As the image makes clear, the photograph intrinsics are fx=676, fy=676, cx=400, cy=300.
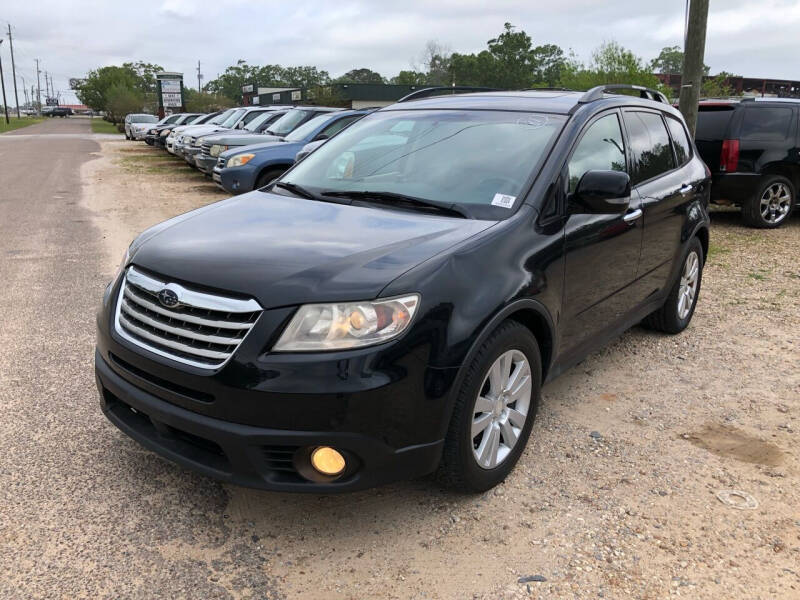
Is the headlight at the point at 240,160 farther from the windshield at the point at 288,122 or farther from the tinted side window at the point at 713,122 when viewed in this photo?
the tinted side window at the point at 713,122

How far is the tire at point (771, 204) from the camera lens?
9.41 m

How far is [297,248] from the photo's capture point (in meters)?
2.80

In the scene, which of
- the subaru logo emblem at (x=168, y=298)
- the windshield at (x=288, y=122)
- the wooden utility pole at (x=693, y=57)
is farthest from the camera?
the windshield at (x=288, y=122)

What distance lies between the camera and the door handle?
3.91m

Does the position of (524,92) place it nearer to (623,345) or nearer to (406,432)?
(623,345)

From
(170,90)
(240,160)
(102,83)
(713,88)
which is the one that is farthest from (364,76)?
(240,160)

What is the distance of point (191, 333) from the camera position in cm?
258

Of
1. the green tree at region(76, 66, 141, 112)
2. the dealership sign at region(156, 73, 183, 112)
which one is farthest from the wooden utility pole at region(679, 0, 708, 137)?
the green tree at region(76, 66, 141, 112)

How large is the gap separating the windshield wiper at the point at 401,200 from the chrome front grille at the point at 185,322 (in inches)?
45.5

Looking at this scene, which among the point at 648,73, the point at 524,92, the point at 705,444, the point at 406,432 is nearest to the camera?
the point at 406,432

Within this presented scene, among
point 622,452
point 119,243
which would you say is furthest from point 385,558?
point 119,243

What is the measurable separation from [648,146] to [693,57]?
510 centimetres

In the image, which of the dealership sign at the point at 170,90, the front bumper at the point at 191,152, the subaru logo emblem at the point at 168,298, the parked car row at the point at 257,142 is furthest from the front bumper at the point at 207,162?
the dealership sign at the point at 170,90

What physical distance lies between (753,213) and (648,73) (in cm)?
1841
